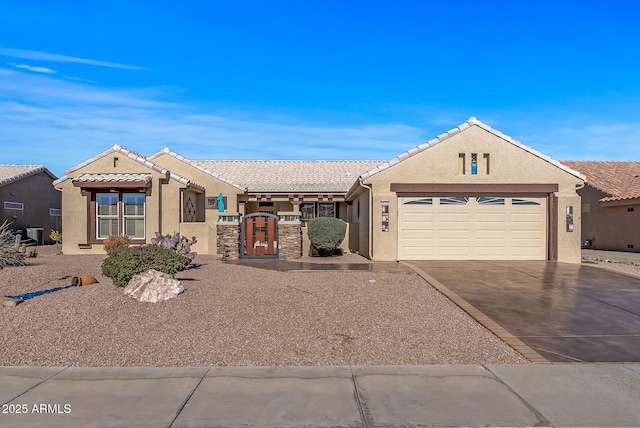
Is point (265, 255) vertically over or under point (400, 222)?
under

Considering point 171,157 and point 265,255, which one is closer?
point 265,255

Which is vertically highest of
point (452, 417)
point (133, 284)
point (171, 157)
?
point (171, 157)

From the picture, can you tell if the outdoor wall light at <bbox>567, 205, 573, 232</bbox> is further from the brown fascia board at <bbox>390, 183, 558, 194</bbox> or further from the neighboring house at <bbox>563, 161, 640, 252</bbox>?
the neighboring house at <bbox>563, 161, 640, 252</bbox>

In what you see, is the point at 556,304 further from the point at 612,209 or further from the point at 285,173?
the point at 285,173

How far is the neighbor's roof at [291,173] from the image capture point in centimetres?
2515

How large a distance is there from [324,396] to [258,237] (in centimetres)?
1327

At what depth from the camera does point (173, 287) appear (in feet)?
28.9

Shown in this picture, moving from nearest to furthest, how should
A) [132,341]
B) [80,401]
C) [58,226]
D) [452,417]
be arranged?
1. [452,417]
2. [80,401]
3. [132,341]
4. [58,226]

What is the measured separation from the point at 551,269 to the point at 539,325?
7.57 m

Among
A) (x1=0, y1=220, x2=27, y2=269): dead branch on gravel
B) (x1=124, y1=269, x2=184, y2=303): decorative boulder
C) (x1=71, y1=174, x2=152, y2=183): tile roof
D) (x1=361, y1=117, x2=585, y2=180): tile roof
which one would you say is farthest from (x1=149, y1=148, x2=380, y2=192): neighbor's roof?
(x1=124, y1=269, x2=184, y2=303): decorative boulder

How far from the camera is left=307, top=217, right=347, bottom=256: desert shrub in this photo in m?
18.7

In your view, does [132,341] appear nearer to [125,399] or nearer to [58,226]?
Answer: [125,399]

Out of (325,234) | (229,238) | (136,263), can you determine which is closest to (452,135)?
(325,234)

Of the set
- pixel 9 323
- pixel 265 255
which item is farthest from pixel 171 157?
pixel 9 323
